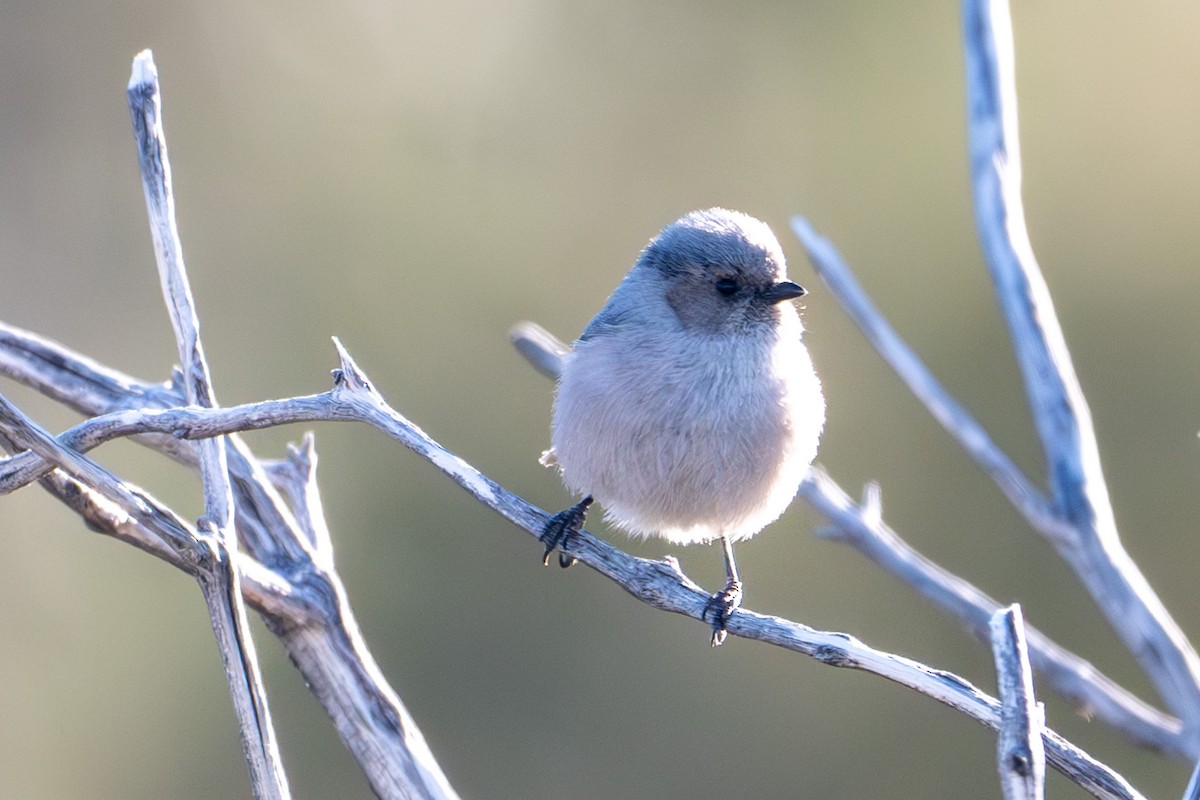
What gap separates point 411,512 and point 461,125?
244cm

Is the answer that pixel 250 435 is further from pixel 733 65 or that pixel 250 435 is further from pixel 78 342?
pixel 733 65

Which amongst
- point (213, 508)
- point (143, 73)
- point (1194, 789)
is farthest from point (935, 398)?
point (143, 73)

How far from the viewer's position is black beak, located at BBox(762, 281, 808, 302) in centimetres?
321

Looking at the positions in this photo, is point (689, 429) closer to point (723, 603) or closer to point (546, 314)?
point (723, 603)

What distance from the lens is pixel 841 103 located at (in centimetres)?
786

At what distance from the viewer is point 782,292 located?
10.6ft

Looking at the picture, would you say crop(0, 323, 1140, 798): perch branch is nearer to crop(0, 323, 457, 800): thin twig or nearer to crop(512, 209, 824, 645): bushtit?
crop(0, 323, 457, 800): thin twig

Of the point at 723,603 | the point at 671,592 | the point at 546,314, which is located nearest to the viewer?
the point at 671,592

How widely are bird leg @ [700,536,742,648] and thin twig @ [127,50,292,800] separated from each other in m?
0.79

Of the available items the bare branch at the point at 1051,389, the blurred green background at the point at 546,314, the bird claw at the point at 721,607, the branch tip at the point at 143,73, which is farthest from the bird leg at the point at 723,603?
the blurred green background at the point at 546,314

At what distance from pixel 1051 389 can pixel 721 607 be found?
87 centimetres

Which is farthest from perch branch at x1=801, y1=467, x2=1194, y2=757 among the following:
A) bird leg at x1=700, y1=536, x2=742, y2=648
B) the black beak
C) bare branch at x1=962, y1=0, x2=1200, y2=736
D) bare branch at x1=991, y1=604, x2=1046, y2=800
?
bare branch at x1=991, y1=604, x2=1046, y2=800

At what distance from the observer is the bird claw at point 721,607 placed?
8.14 feet

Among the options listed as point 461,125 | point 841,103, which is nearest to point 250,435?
point 461,125
